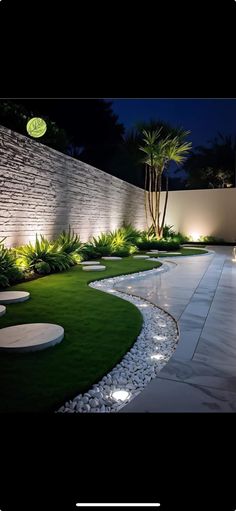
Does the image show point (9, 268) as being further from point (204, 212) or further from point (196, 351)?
point (204, 212)

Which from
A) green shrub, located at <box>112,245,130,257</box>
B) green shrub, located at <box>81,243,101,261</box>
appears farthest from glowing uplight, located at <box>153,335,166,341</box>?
green shrub, located at <box>112,245,130,257</box>

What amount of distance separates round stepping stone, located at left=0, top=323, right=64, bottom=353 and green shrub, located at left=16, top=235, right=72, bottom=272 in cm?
350

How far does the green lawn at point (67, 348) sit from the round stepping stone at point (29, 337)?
6 centimetres

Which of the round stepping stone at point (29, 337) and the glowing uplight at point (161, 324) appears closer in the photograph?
the round stepping stone at point (29, 337)

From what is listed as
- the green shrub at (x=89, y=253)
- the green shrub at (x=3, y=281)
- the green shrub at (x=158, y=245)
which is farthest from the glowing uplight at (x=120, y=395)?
the green shrub at (x=158, y=245)

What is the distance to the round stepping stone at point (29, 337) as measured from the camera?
2836 millimetres

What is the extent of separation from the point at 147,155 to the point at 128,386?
12868mm

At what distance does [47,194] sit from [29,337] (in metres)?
5.91

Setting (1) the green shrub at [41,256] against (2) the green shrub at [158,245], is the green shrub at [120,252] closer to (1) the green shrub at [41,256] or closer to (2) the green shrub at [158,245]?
(2) the green shrub at [158,245]

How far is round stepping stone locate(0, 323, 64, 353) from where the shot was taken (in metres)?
2.84

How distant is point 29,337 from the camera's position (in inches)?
119
